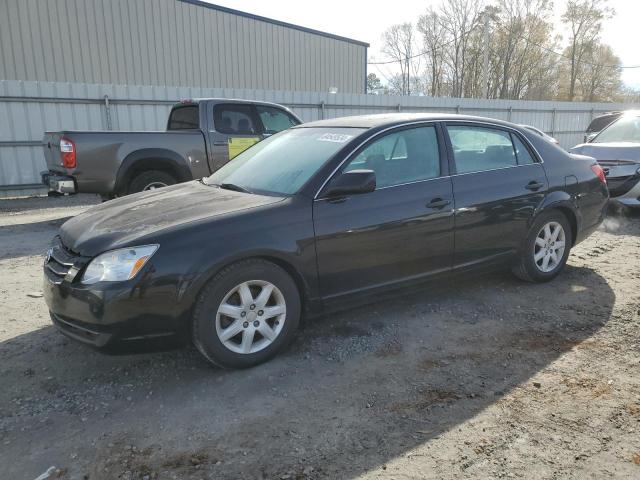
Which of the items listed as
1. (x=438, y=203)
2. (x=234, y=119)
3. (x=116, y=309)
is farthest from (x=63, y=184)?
(x=438, y=203)

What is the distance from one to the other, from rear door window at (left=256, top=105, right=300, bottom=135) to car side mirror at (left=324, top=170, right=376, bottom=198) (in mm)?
5102

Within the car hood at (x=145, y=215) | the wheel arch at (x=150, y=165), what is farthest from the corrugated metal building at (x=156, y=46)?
the car hood at (x=145, y=215)

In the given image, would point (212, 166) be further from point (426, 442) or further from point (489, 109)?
point (489, 109)

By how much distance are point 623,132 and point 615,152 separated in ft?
3.29

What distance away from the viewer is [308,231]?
11.1 feet

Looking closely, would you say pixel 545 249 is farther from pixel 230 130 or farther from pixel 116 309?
pixel 230 130

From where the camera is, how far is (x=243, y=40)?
18.6 metres

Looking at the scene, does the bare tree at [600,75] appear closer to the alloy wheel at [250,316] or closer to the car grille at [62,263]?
the alloy wheel at [250,316]

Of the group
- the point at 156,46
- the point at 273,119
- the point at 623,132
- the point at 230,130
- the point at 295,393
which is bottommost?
the point at 295,393

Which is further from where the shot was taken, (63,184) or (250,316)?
(63,184)

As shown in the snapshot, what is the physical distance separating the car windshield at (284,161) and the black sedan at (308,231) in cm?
2

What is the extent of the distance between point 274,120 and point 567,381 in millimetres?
6563

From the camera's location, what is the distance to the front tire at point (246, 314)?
3070mm

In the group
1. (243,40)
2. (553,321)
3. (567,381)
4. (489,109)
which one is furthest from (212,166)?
(489,109)
